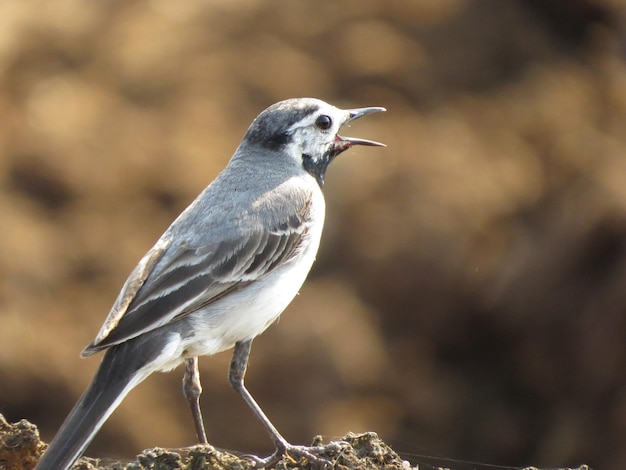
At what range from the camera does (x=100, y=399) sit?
6.52m

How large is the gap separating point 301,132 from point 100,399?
2.48m

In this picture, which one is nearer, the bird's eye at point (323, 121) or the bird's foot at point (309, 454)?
the bird's foot at point (309, 454)

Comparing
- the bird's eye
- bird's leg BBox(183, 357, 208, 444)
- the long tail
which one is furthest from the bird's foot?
the bird's eye

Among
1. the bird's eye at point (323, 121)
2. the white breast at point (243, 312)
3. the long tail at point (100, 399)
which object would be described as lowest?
the long tail at point (100, 399)

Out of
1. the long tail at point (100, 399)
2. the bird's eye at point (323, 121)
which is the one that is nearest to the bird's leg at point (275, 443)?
the long tail at point (100, 399)

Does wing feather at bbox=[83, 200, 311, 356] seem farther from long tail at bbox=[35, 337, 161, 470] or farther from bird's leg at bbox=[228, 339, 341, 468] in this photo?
bird's leg at bbox=[228, 339, 341, 468]

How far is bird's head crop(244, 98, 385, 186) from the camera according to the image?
8102 mm

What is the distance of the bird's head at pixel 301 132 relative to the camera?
26.6 ft

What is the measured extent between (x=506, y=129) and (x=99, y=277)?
19.8 feet

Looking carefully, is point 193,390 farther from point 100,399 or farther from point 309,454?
point 100,399

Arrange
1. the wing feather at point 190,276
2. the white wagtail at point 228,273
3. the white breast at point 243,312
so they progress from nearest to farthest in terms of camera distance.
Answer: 1. the white wagtail at point 228,273
2. the wing feather at point 190,276
3. the white breast at point 243,312

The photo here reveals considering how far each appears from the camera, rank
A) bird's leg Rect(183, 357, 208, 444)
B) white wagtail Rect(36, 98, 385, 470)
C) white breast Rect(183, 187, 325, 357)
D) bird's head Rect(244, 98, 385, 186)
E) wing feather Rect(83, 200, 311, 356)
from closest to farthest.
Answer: white wagtail Rect(36, 98, 385, 470) → wing feather Rect(83, 200, 311, 356) → white breast Rect(183, 187, 325, 357) → bird's leg Rect(183, 357, 208, 444) → bird's head Rect(244, 98, 385, 186)

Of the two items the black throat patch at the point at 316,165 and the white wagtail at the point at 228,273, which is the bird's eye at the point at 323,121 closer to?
the white wagtail at the point at 228,273

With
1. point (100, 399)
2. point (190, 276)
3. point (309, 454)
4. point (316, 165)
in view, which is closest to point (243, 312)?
point (190, 276)
